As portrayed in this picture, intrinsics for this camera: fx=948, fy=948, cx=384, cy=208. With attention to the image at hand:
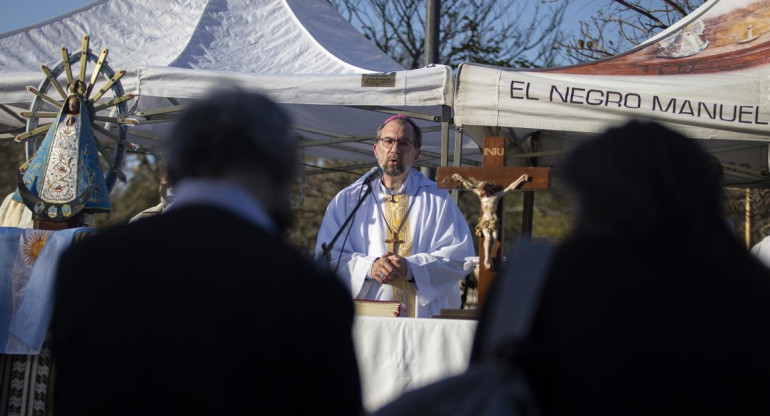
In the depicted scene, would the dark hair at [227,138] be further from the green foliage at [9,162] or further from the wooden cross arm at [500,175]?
the green foliage at [9,162]

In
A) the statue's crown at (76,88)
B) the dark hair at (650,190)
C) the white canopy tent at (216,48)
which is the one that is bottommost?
the dark hair at (650,190)

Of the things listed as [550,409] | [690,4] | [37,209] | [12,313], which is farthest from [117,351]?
[690,4]

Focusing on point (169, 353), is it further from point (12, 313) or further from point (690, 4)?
point (690, 4)

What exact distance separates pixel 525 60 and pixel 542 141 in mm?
9344

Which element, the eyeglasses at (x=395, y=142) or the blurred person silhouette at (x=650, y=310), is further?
the eyeglasses at (x=395, y=142)

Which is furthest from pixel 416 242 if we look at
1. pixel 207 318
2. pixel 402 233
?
pixel 207 318

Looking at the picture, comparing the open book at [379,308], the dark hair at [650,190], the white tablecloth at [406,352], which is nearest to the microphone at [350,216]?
the open book at [379,308]

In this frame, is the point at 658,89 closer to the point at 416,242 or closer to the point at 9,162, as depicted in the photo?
the point at 416,242

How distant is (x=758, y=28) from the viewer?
224 inches

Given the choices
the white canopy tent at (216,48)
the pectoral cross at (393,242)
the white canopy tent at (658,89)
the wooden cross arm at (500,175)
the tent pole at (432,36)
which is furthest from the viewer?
the tent pole at (432,36)

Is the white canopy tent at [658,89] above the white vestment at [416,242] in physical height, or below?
above

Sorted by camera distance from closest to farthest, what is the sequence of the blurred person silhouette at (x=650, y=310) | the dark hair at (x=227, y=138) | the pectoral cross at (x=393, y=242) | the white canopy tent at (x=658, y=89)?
the blurred person silhouette at (x=650, y=310) → the dark hair at (x=227, y=138) → the white canopy tent at (x=658, y=89) → the pectoral cross at (x=393, y=242)

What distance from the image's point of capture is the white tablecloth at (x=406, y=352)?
13.5 ft

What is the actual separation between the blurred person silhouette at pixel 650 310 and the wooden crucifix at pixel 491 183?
277 centimetres
